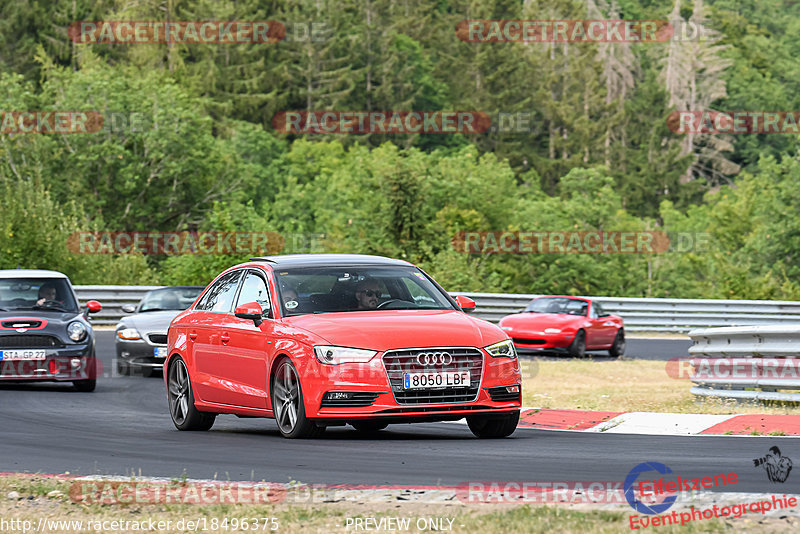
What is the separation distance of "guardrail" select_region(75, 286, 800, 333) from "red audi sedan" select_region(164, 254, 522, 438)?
76.7ft

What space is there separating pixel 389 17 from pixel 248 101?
17.0 m

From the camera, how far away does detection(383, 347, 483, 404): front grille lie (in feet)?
35.3

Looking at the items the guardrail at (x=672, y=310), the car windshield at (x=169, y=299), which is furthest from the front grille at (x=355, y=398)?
the guardrail at (x=672, y=310)

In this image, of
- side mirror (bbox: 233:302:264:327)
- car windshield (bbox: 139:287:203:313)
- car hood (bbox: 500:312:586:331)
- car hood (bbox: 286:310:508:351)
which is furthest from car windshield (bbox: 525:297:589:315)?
side mirror (bbox: 233:302:264:327)

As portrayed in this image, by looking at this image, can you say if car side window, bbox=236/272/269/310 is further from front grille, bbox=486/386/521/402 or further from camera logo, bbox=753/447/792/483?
camera logo, bbox=753/447/792/483

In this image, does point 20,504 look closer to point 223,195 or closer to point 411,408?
point 411,408

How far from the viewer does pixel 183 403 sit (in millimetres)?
13258

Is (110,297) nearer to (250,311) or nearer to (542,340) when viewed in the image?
(542,340)

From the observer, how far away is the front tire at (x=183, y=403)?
13.1 m

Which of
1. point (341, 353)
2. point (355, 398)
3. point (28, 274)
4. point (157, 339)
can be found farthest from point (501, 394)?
point (157, 339)

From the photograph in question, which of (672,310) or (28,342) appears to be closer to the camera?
(28,342)

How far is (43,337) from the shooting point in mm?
18234

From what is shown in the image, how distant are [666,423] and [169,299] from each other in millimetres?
12305

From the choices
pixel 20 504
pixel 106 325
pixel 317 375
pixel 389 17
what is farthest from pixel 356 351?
pixel 389 17
